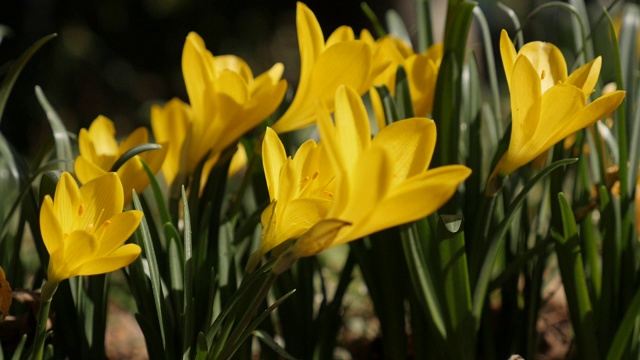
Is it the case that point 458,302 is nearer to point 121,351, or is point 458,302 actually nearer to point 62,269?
point 62,269

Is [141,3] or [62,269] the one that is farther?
[141,3]

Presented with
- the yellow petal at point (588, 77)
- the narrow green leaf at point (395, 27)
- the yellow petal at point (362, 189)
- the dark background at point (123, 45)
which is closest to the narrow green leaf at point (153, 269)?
the yellow petal at point (362, 189)

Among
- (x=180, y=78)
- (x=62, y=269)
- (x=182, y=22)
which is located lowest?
(x=180, y=78)

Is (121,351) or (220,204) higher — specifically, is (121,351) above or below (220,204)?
below

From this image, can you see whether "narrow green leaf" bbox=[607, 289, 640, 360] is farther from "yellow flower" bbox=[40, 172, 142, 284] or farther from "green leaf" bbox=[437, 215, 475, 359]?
"yellow flower" bbox=[40, 172, 142, 284]

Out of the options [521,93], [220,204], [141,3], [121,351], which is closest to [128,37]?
[141,3]

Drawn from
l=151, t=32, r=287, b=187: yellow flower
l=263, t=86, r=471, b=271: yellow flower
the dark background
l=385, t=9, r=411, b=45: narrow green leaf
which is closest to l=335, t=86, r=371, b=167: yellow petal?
l=263, t=86, r=471, b=271: yellow flower

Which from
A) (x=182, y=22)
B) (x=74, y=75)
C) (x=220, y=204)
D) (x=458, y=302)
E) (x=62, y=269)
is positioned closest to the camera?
(x=62, y=269)

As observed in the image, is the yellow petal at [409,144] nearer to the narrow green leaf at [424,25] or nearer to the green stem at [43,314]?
the green stem at [43,314]
